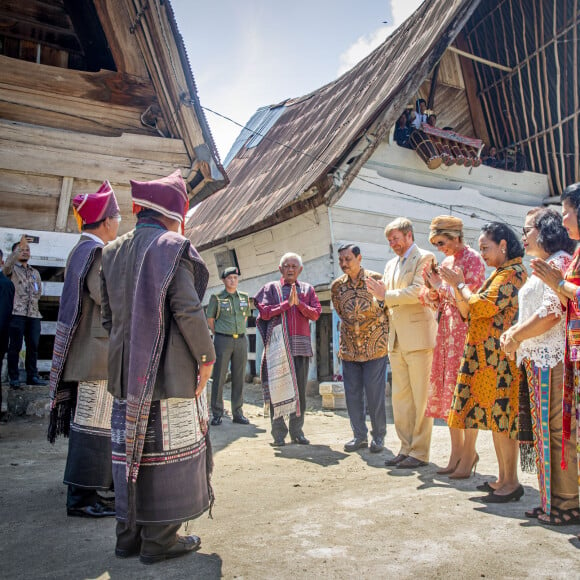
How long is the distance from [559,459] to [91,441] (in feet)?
8.22

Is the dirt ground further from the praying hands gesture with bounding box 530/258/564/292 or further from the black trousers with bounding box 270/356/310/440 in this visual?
the praying hands gesture with bounding box 530/258/564/292

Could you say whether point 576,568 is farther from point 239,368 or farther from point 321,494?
point 239,368

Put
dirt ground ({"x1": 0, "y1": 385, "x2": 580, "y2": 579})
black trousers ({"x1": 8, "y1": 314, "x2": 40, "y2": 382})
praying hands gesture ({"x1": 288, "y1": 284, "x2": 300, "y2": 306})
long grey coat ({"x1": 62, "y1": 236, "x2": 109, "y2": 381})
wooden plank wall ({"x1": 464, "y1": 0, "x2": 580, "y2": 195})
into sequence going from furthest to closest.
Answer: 1. wooden plank wall ({"x1": 464, "y1": 0, "x2": 580, "y2": 195})
2. black trousers ({"x1": 8, "y1": 314, "x2": 40, "y2": 382})
3. praying hands gesture ({"x1": 288, "y1": 284, "x2": 300, "y2": 306})
4. long grey coat ({"x1": 62, "y1": 236, "x2": 109, "y2": 381})
5. dirt ground ({"x1": 0, "y1": 385, "x2": 580, "y2": 579})

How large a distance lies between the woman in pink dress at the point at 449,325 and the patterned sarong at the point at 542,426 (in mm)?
972

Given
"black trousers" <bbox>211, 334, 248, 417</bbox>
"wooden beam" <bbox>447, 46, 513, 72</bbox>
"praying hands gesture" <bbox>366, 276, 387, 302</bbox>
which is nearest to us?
"praying hands gesture" <bbox>366, 276, 387, 302</bbox>

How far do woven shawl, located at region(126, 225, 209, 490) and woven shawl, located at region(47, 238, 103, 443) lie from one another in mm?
900

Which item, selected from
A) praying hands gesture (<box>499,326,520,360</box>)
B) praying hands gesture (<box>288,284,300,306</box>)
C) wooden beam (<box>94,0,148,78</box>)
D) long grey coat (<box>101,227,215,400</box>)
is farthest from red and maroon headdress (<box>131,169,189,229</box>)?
wooden beam (<box>94,0,148,78</box>)

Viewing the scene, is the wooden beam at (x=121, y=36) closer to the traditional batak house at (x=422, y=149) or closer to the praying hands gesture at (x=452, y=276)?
the traditional batak house at (x=422, y=149)

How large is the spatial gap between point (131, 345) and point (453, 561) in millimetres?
1632

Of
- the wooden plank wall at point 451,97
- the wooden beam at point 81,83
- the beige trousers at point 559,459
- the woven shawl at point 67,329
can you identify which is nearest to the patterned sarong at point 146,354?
the woven shawl at point 67,329

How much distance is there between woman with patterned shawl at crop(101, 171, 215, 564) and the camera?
7.75 feet

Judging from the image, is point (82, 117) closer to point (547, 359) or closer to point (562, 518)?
point (547, 359)

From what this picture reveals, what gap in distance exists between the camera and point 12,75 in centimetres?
599

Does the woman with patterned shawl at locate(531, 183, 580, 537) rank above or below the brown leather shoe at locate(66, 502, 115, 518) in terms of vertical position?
above
